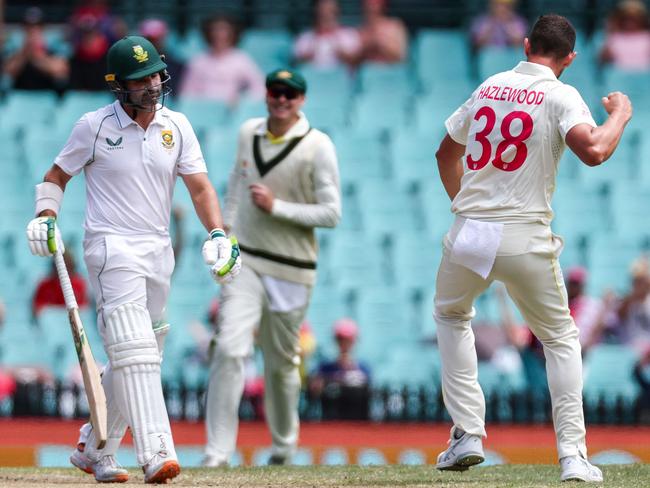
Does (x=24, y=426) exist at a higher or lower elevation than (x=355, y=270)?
lower

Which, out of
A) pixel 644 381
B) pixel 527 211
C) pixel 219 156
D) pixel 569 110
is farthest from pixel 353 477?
pixel 219 156

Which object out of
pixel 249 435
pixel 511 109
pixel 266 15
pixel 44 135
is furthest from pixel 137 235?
pixel 266 15

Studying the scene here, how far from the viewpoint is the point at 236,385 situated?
31.8ft

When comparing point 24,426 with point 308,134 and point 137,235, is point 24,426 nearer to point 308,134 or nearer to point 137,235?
point 308,134

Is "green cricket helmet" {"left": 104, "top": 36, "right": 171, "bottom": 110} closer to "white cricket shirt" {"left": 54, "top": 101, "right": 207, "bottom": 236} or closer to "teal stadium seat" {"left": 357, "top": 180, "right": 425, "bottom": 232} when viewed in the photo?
"white cricket shirt" {"left": 54, "top": 101, "right": 207, "bottom": 236}

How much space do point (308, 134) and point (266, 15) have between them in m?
8.55

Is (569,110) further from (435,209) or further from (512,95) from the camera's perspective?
(435,209)

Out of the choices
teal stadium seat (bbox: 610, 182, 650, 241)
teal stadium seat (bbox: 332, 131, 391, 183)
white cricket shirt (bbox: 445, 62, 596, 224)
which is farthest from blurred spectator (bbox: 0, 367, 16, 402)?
white cricket shirt (bbox: 445, 62, 596, 224)

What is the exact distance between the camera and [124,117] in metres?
7.44

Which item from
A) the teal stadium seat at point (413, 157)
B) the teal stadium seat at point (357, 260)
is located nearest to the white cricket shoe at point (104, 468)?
the teal stadium seat at point (357, 260)

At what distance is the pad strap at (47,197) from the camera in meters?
7.45

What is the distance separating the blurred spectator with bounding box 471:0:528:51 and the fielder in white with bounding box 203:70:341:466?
7.47m

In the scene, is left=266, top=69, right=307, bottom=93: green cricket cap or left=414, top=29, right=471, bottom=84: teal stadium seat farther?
left=414, top=29, right=471, bottom=84: teal stadium seat

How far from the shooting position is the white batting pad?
7.16m
